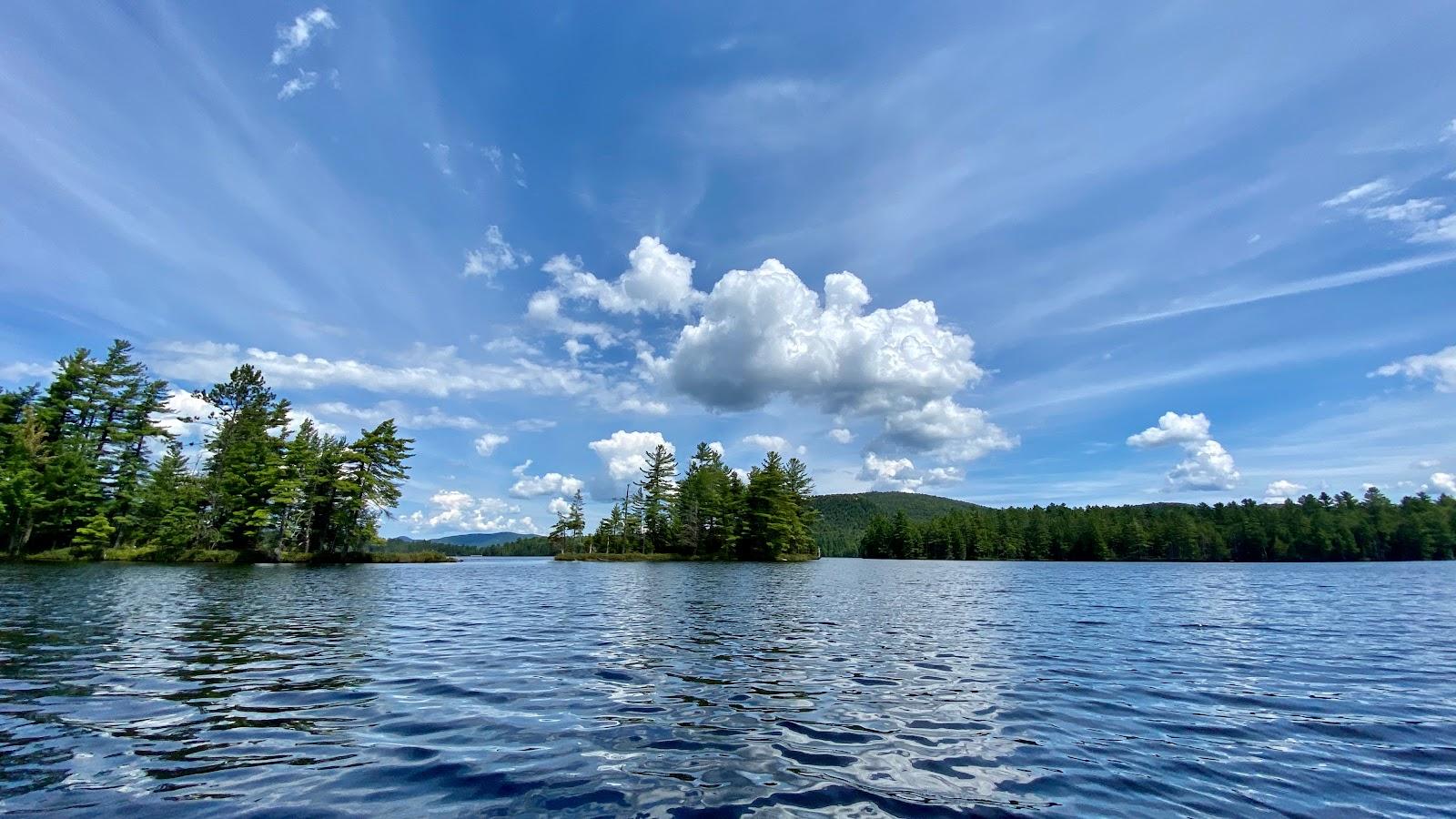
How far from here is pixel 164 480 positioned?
65.4 meters

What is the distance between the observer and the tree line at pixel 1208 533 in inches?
5733

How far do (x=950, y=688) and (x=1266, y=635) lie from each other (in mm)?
16454

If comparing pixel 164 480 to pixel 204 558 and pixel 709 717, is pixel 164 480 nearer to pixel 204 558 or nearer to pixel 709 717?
pixel 204 558

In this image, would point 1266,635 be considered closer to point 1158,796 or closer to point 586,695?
point 1158,796

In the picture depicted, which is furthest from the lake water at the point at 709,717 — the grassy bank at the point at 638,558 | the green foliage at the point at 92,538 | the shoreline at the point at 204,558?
the grassy bank at the point at 638,558

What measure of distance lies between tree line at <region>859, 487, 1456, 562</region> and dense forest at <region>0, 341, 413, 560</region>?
5956 inches

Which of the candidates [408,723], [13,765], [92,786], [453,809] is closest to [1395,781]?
[453,809]

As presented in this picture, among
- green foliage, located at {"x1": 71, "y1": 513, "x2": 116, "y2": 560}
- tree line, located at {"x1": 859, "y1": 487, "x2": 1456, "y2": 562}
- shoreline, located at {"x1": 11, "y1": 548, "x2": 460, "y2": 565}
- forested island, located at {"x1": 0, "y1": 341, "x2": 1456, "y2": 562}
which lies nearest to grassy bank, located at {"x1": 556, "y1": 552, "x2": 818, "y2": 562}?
forested island, located at {"x1": 0, "y1": 341, "x2": 1456, "y2": 562}

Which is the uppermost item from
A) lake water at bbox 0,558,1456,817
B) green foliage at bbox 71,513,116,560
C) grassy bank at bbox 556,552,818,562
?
green foliage at bbox 71,513,116,560

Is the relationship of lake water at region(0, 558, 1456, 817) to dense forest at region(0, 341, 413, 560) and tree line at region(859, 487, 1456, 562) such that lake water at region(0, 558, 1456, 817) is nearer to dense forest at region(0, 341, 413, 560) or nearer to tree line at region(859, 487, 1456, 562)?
dense forest at region(0, 341, 413, 560)

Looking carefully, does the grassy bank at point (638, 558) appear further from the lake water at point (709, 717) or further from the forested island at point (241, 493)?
the lake water at point (709, 717)

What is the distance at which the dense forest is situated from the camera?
190 feet

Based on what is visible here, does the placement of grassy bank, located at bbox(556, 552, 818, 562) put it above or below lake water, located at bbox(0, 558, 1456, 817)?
above

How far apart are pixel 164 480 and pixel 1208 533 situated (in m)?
214
